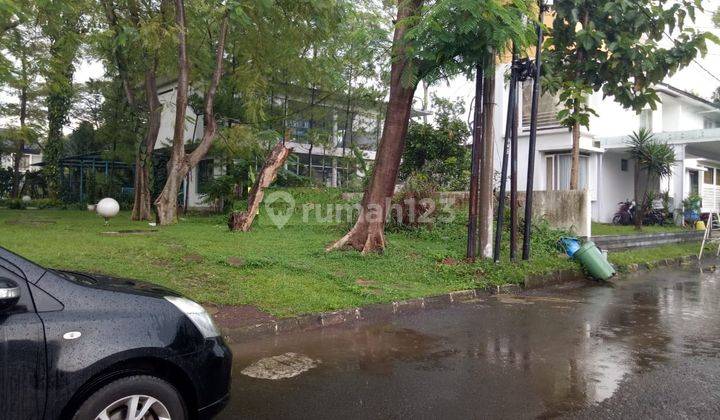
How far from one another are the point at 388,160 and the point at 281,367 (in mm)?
5991

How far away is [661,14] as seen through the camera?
37.2 ft

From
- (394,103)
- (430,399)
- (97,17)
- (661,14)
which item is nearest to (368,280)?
(394,103)

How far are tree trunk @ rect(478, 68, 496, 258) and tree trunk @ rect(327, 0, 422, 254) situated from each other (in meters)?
1.36

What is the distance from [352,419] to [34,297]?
220cm

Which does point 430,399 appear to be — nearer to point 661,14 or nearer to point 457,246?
point 457,246

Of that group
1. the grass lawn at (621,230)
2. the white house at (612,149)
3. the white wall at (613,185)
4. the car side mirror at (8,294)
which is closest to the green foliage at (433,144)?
the white house at (612,149)

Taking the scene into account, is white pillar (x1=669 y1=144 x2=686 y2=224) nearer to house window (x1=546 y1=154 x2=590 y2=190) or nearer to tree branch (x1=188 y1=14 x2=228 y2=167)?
house window (x1=546 y1=154 x2=590 y2=190)

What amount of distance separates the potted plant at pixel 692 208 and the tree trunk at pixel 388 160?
Answer: 14902 mm

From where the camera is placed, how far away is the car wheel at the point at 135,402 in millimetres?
2744

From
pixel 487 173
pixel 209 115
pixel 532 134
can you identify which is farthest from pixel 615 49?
pixel 209 115

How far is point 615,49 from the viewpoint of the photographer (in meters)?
11.9

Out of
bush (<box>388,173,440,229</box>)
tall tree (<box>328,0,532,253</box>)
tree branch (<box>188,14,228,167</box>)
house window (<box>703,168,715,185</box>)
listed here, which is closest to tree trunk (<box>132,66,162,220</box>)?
tree branch (<box>188,14,228,167</box>)

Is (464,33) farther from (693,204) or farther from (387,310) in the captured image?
(693,204)

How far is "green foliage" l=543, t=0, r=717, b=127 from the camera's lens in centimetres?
1145
